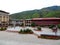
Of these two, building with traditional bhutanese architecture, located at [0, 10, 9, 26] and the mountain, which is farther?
the mountain

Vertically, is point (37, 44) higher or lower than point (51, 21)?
lower

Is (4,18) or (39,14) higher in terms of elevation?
(39,14)

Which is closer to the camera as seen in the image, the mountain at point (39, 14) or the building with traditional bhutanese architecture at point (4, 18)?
the building with traditional bhutanese architecture at point (4, 18)

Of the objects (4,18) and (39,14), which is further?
(39,14)

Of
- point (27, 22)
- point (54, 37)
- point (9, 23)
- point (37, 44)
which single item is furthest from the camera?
point (9, 23)

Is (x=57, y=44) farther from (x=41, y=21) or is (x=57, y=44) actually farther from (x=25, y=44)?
(x=41, y=21)

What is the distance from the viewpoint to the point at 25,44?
33.2ft

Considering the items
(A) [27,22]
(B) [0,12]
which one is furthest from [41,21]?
(B) [0,12]

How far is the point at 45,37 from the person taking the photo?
43.2ft

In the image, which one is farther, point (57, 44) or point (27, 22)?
point (27, 22)

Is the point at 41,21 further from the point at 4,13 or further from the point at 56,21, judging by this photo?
the point at 4,13

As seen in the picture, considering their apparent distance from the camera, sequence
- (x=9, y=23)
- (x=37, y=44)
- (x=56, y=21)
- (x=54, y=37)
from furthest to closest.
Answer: (x=9, y=23), (x=54, y=37), (x=56, y=21), (x=37, y=44)

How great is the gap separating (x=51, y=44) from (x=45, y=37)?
3.07 m

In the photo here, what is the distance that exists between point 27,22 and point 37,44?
1173 inches
